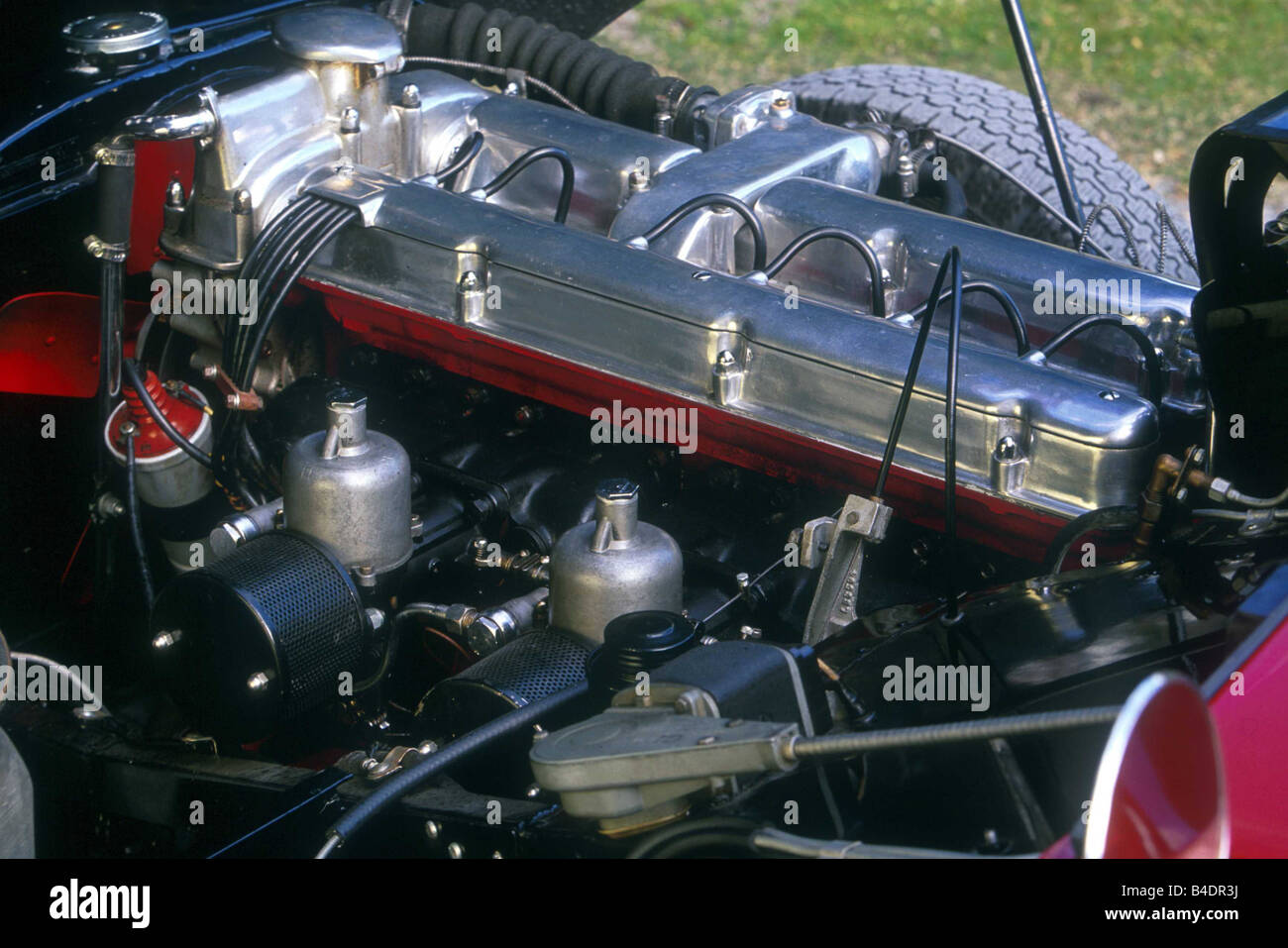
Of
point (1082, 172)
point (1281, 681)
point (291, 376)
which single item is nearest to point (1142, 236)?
point (1082, 172)

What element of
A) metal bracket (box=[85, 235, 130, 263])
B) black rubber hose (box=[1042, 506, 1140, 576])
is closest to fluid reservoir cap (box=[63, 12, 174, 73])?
metal bracket (box=[85, 235, 130, 263])

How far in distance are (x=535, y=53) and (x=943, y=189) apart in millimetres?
682

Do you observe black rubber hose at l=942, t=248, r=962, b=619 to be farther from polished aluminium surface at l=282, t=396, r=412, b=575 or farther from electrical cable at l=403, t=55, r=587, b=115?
electrical cable at l=403, t=55, r=587, b=115

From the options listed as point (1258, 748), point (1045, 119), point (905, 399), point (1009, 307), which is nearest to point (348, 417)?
point (905, 399)

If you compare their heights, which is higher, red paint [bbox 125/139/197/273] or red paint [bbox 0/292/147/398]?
red paint [bbox 125/139/197/273]

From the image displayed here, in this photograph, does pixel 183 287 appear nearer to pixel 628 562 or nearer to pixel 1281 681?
pixel 628 562

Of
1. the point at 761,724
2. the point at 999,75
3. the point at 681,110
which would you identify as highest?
Result: the point at 681,110

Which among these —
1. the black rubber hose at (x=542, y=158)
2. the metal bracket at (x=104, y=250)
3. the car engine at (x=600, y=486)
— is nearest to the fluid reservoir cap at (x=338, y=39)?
the car engine at (x=600, y=486)

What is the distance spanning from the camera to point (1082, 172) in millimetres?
2801

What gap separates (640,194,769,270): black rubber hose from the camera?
5.87 ft

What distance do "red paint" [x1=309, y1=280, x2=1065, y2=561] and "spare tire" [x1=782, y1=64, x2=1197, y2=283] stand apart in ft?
3.13

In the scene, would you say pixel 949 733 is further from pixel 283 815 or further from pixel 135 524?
pixel 135 524

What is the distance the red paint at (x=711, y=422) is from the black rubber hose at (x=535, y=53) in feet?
2.03
